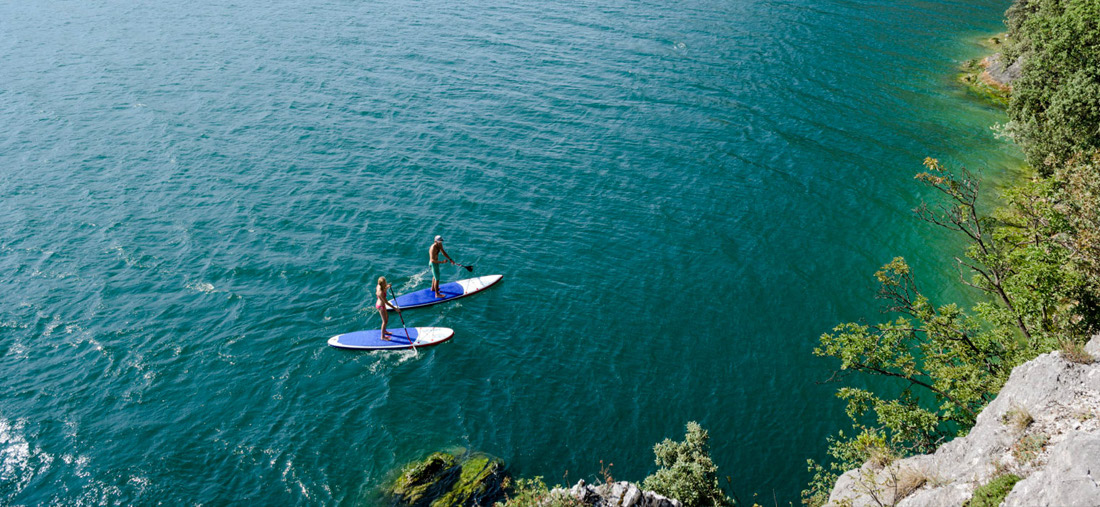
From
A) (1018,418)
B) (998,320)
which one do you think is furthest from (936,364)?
(1018,418)

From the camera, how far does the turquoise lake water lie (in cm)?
3019

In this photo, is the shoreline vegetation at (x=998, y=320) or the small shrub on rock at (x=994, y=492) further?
the shoreline vegetation at (x=998, y=320)

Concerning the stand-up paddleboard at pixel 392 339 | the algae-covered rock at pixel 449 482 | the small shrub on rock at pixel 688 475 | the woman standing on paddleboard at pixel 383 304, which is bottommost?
the algae-covered rock at pixel 449 482

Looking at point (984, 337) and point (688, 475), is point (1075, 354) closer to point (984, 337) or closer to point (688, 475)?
point (984, 337)

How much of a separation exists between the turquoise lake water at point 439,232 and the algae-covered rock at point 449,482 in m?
0.96

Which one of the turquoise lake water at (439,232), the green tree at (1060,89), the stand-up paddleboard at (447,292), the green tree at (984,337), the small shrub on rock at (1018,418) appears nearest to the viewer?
the small shrub on rock at (1018,418)

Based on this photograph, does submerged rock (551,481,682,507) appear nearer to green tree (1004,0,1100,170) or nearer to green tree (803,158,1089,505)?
green tree (803,158,1089,505)

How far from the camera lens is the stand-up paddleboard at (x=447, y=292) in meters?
38.2

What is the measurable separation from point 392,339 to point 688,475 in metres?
18.0

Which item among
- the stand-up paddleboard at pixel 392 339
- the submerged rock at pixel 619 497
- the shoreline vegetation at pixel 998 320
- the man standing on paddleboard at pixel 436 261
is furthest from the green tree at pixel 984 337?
the man standing on paddleboard at pixel 436 261

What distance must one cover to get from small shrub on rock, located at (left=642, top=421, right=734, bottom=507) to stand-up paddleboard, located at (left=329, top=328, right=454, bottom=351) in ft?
46.0

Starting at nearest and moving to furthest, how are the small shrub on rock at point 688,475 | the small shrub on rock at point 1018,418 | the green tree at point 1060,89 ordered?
the small shrub on rock at point 1018,418, the small shrub on rock at point 688,475, the green tree at point 1060,89

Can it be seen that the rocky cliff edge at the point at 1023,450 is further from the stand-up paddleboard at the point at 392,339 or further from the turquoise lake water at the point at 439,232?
the stand-up paddleboard at the point at 392,339

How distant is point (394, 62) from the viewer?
72375 mm
